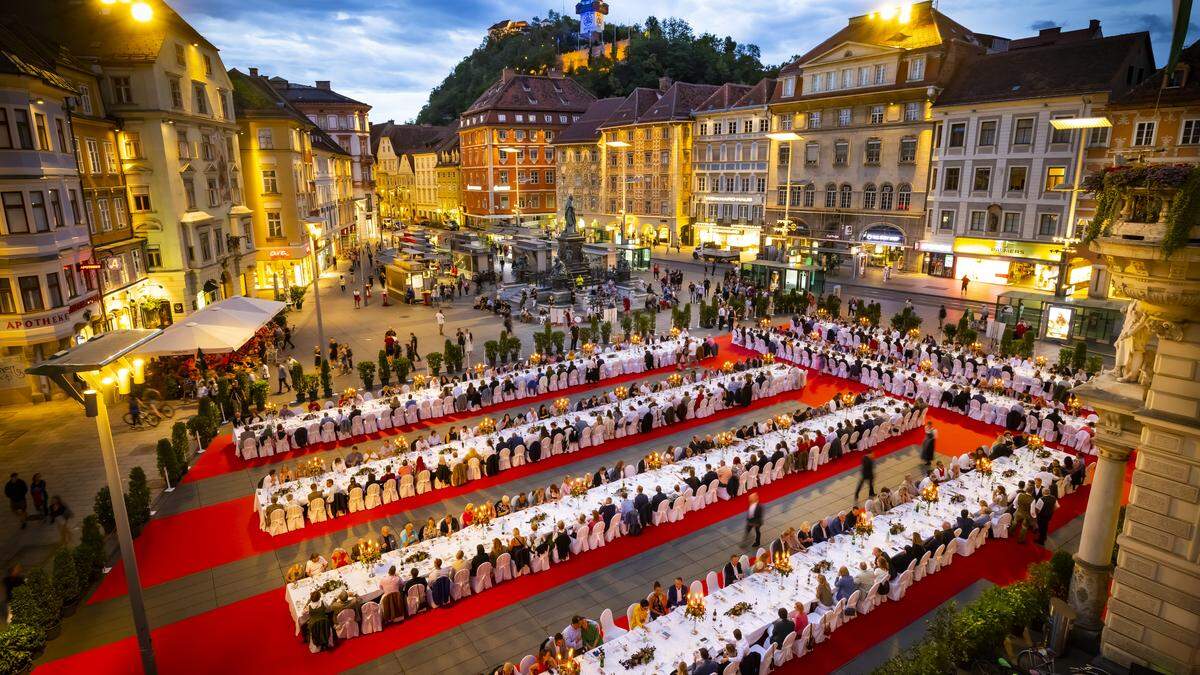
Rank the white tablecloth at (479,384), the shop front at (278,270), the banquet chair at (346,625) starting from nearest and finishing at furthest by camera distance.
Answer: the banquet chair at (346,625), the white tablecloth at (479,384), the shop front at (278,270)

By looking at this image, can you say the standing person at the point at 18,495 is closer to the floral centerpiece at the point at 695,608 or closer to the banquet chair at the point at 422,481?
the banquet chair at the point at 422,481

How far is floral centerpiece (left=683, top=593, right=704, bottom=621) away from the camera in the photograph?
1096 cm

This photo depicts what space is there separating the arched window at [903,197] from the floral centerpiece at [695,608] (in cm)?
4675

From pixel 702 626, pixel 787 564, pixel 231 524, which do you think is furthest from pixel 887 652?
pixel 231 524

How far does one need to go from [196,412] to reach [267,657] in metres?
16.4

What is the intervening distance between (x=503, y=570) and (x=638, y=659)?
14.6 feet

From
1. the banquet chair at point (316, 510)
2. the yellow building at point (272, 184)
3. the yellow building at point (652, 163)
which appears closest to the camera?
the banquet chair at point (316, 510)

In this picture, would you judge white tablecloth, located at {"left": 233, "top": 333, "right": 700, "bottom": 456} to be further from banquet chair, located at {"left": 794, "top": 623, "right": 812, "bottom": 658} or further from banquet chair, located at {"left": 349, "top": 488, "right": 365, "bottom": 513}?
banquet chair, located at {"left": 794, "top": 623, "right": 812, "bottom": 658}

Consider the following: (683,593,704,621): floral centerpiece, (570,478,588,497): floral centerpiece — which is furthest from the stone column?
(570,478,588,497): floral centerpiece

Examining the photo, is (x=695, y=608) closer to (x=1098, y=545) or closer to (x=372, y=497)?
(x=1098, y=545)

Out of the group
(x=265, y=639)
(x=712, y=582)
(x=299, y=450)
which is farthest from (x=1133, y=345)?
(x=299, y=450)

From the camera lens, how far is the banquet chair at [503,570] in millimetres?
13430

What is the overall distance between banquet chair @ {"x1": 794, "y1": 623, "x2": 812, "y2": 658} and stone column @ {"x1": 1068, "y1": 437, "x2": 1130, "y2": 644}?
482 centimetres

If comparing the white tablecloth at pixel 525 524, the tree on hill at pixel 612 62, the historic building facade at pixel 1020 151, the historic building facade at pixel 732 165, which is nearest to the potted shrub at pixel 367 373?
the white tablecloth at pixel 525 524
